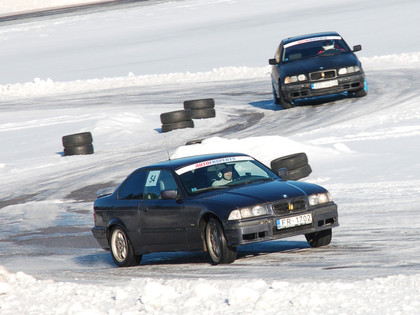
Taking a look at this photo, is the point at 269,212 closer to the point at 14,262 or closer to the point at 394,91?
the point at 14,262

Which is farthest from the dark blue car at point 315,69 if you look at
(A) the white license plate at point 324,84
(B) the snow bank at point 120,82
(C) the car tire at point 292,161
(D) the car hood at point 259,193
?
(D) the car hood at point 259,193

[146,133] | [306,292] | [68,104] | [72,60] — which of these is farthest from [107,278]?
[72,60]

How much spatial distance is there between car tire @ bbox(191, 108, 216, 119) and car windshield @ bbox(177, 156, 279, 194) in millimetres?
14117

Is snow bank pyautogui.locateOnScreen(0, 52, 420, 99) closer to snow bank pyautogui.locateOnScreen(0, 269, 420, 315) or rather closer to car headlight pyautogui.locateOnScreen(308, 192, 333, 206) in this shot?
car headlight pyautogui.locateOnScreen(308, 192, 333, 206)

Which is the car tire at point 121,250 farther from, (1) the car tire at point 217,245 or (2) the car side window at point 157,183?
(1) the car tire at point 217,245

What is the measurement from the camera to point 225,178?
9.60 metres

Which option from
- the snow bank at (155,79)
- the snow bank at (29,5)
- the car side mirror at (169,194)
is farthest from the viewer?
the snow bank at (29,5)

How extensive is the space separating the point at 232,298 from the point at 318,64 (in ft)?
51.6

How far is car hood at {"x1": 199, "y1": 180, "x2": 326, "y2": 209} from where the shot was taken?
8.86 metres

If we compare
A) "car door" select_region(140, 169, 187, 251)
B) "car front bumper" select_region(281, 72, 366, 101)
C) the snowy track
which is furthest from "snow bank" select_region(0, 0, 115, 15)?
"car door" select_region(140, 169, 187, 251)

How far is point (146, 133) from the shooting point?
23.6m

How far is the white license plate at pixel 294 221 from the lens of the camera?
8.84 m

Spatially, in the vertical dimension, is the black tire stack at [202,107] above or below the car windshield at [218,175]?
below

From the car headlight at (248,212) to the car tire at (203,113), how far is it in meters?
15.2
